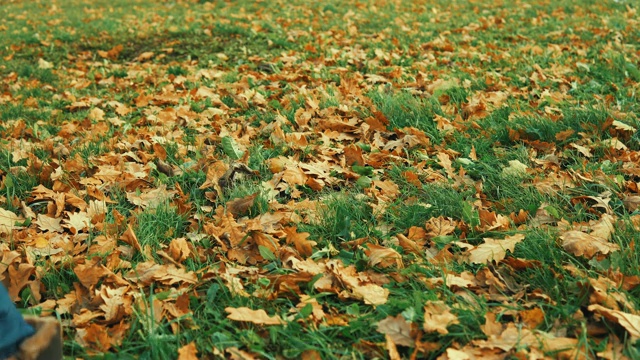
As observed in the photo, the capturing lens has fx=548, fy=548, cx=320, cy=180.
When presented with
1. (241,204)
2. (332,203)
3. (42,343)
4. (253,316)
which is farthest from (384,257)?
(42,343)

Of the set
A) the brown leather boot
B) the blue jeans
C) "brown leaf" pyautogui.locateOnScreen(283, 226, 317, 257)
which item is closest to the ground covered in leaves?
"brown leaf" pyautogui.locateOnScreen(283, 226, 317, 257)

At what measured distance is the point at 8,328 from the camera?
1.56m

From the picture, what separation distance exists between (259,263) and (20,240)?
1.13 meters

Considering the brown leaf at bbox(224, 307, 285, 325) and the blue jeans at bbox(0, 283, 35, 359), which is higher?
the blue jeans at bbox(0, 283, 35, 359)

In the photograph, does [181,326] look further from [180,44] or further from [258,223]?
[180,44]

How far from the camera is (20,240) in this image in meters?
2.50

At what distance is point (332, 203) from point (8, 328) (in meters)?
1.51

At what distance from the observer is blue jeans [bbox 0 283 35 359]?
1549 millimetres

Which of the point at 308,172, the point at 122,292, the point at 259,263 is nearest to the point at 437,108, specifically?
the point at 308,172

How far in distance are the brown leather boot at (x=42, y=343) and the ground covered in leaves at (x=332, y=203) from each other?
20 centimetres

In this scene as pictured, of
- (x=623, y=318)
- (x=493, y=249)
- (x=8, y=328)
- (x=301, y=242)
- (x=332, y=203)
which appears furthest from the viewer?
(x=332, y=203)

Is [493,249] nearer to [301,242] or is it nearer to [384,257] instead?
[384,257]

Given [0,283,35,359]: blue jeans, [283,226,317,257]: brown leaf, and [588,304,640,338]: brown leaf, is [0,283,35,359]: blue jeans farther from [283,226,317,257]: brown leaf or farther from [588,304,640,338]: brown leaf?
[588,304,640,338]: brown leaf

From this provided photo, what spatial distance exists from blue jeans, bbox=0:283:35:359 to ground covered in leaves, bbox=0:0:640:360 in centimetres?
32
